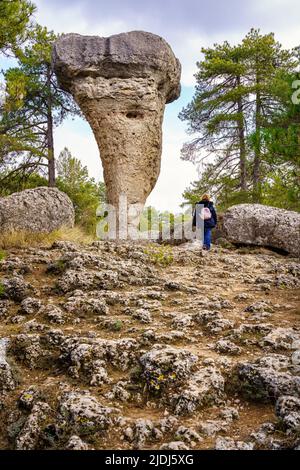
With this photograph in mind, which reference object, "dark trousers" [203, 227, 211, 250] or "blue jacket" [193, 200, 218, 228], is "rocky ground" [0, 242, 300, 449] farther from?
"blue jacket" [193, 200, 218, 228]

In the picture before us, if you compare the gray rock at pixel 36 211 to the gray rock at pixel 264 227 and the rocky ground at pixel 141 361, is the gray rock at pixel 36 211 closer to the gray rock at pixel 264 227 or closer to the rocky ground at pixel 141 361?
the rocky ground at pixel 141 361

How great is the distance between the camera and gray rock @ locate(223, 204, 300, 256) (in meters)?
13.0

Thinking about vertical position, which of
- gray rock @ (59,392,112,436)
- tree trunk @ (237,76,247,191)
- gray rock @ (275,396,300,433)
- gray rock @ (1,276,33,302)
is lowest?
gray rock @ (59,392,112,436)

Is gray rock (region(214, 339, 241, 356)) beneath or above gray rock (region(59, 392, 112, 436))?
above

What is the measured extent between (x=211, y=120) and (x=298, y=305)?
15392mm

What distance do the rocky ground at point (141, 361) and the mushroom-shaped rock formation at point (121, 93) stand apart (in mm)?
7277

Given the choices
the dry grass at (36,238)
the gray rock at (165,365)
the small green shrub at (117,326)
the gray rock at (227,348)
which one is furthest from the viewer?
the dry grass at (36,238)

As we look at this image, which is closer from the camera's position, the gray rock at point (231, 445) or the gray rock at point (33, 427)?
the gray rock at point (231, 445)

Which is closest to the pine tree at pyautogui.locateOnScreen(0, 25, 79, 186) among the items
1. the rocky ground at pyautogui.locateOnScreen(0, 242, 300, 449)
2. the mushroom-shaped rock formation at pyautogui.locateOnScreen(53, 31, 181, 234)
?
the mushroom-shaped rock formation at pyautogui.locateOnScreen(53, 31, 181, 234)

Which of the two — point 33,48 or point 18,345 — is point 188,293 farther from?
point 33,48

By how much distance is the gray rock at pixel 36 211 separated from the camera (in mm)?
10484

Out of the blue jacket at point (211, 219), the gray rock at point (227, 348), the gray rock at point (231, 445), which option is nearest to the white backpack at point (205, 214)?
the blue jacket at point (211, 219)

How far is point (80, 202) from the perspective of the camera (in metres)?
19.2

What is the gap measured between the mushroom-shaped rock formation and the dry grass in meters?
3.79
